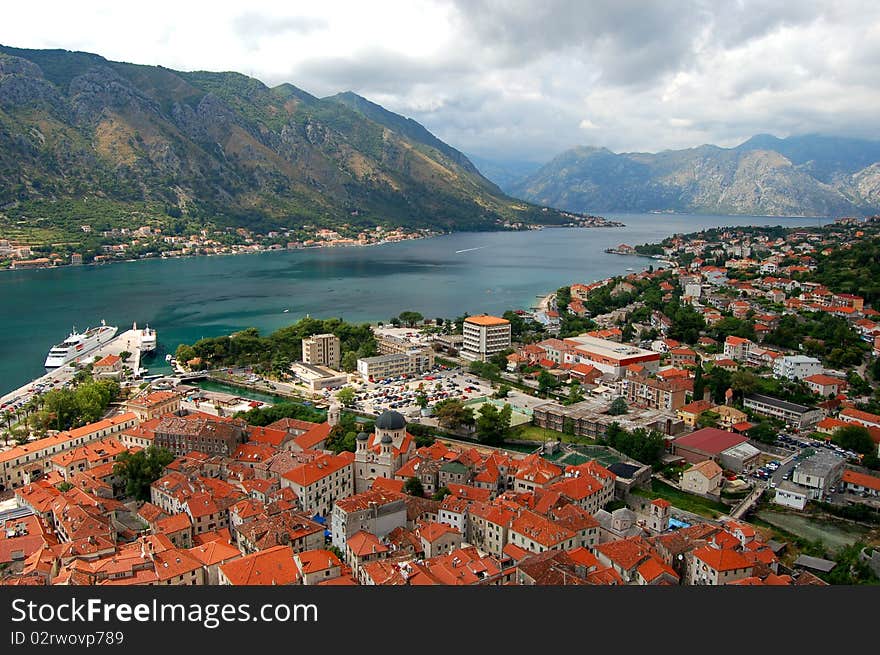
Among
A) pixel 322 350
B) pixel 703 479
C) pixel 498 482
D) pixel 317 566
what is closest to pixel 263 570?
pixel 317 566

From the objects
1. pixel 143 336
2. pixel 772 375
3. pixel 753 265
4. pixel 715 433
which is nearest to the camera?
pixel 715 433

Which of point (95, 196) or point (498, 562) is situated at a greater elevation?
point (95, 196)

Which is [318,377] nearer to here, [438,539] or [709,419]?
[709,419]

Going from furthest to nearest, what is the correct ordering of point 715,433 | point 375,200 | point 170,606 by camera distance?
1. point 375,200
2. point 715,433
3. point 170,606

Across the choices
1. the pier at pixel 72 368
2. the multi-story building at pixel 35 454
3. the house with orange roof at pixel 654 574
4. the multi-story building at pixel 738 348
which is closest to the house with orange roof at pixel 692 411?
the multi-story building at pixel 738 348

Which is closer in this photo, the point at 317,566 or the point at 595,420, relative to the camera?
the point at 317,566

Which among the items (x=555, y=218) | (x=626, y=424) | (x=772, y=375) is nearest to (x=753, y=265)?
(x=772, y=375)

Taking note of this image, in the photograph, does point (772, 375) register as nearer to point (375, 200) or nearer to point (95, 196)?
point (95, 196)
